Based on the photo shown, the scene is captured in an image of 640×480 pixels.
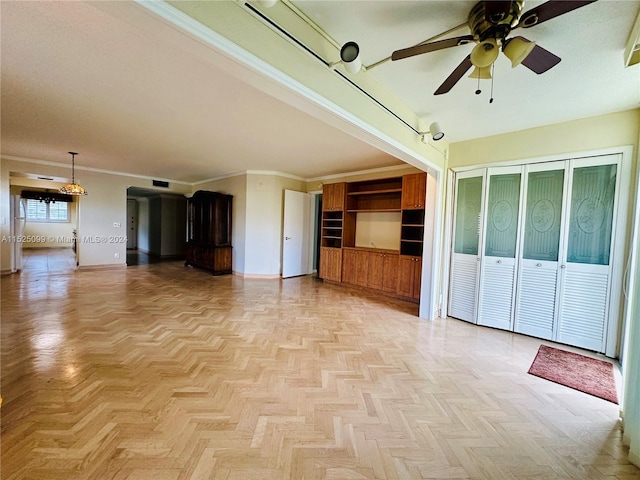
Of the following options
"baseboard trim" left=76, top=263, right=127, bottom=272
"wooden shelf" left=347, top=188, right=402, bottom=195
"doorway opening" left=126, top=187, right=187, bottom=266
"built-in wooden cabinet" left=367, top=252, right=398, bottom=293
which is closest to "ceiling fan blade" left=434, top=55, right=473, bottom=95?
"wooden shelf" left=347, top=188, right=402, bottom=195

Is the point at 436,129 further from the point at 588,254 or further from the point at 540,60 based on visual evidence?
the point at 588,254

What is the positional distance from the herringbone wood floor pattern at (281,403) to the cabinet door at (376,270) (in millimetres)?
1594

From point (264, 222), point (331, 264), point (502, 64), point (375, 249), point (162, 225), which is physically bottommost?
point (331, 264)

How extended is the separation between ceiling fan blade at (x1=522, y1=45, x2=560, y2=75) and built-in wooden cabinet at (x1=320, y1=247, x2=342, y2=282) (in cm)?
449

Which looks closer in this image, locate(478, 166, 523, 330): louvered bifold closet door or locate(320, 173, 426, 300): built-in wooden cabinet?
locate(478, 166, 523, 330): louvered bifold closet door

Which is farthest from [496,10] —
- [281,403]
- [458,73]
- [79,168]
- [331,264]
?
[79,168]

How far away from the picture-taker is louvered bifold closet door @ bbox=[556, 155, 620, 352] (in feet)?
9.37

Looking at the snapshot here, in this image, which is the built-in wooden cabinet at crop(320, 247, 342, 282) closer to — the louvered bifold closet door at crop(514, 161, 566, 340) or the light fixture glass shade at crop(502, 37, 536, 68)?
the louvered bifold closet door at crop(514, 161, 566, 340)

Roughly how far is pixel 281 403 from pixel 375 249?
13.0 feet

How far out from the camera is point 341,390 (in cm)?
206

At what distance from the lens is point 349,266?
18.6ft

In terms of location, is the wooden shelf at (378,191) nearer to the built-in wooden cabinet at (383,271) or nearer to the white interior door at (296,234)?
the built-in wooden cabinet at (383,271)

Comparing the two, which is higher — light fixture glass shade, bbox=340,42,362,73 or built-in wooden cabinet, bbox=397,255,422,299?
light fixture glass shade, bbox=340,42,362,73

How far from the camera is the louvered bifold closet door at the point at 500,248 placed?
3.43 metres
